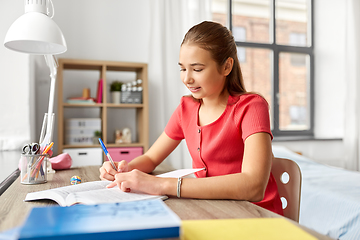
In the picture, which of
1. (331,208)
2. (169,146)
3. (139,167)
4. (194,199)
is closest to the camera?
(194,199)

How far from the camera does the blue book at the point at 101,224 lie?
1.17 feet

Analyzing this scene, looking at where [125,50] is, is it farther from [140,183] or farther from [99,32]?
[140,183]

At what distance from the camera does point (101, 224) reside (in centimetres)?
38

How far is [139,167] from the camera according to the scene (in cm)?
123

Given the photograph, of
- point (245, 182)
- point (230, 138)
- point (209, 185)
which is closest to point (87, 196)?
point (209, 185)

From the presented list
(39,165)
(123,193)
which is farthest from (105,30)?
(123,193)

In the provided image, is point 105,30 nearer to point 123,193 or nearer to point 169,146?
point 169,146

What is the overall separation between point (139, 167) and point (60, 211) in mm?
796

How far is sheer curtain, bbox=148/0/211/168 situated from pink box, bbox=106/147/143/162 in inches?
14.0

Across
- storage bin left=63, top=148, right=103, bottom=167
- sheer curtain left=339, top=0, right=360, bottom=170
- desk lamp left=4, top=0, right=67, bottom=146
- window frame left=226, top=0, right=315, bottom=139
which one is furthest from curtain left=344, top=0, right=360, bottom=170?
desk lamp left=4, top=0, right=67, bottom=146

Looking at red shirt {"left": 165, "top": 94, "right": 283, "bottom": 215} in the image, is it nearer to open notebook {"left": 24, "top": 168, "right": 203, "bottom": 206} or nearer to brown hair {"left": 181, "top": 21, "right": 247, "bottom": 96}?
brown hair {"left": 181, "top": 21, "right": 247, "bottom": 96}

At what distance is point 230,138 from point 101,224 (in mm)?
782

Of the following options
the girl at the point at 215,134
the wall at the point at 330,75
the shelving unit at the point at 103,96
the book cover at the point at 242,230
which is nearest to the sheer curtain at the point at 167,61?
the shelving unit at the point at 103,96

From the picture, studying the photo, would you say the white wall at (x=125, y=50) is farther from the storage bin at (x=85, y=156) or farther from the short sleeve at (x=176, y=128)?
the short sleeve at (x=176, y=128)
